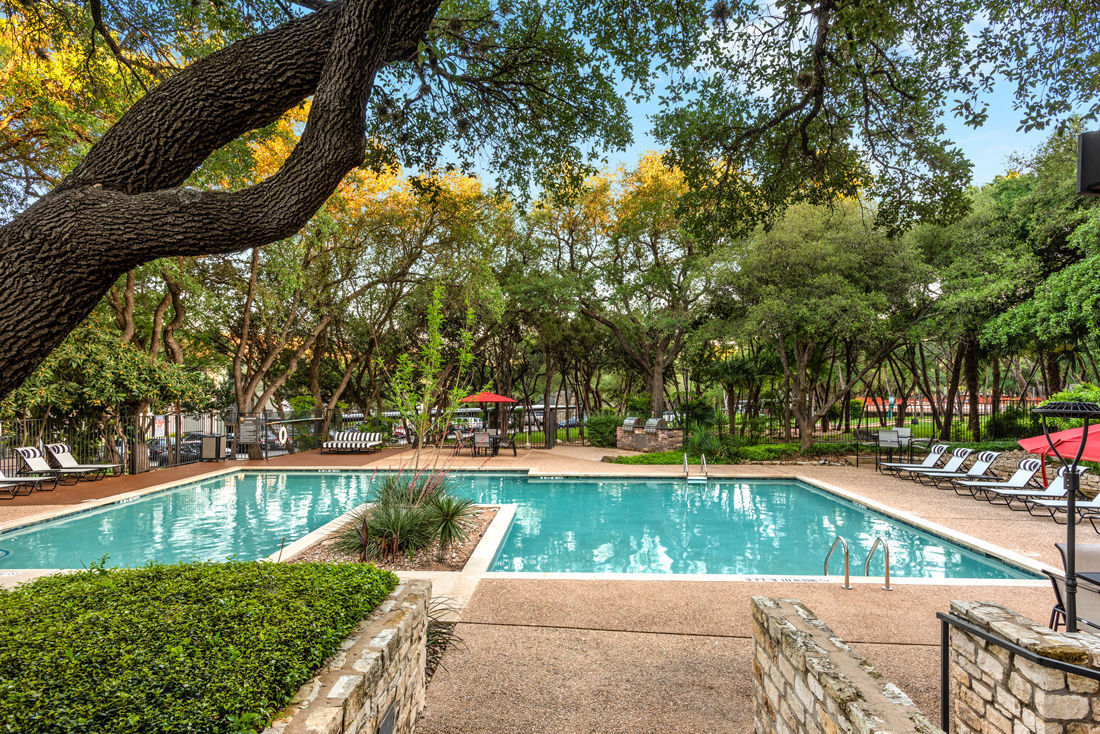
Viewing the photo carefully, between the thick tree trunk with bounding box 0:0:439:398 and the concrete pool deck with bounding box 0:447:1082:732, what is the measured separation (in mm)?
2716

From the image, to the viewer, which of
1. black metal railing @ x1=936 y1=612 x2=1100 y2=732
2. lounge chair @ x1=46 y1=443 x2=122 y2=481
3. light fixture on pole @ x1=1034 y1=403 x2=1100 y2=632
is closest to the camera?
black metal railing @ x1=936 y1=612 x2=1100 y2=732

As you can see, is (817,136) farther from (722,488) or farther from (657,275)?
(657,275)

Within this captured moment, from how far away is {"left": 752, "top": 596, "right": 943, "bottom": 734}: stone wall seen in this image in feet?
6.41

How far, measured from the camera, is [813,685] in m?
2.31

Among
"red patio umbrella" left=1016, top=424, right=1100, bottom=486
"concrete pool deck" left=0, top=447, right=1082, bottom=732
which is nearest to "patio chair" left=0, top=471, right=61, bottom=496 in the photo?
"concrete pool deck" left=0, top=447, right=1082, bottom=732

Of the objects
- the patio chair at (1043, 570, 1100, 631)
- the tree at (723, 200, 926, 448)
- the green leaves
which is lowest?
the patio chair at (1043, 570, 1100, 631)

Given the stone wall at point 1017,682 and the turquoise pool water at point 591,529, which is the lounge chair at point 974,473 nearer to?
the turquoise pool water at point 591,529

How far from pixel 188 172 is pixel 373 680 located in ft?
7.91

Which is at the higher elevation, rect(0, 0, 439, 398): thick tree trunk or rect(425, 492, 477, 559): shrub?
rect(0, 0, 439, 398): thick tree trunk

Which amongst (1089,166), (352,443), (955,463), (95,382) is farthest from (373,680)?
(352,443)

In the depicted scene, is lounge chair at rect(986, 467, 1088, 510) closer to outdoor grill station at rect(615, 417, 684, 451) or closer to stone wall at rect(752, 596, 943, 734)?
stone wall at rect(752, 596, 943, 734)

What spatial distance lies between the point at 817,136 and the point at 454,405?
4.98 meters

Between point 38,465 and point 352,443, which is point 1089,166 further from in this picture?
point 352,443

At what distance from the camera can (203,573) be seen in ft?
10.3
